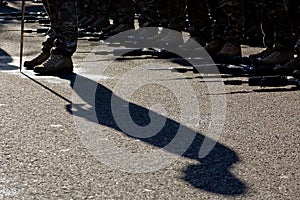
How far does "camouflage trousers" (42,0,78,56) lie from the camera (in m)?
8.93

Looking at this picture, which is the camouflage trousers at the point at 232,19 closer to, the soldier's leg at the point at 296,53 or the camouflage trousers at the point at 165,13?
the soldier's leg at the point at 296,53

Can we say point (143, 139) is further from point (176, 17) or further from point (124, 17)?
point (124, 17)

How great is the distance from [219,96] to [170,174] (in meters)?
2.77

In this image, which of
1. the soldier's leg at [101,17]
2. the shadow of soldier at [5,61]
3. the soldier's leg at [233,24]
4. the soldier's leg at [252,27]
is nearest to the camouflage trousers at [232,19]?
the soldier's leg at [233,24]

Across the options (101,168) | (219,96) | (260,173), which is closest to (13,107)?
(219,96)

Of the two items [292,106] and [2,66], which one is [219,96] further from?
[2,66]

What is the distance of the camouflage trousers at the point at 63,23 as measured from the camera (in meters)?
8.93

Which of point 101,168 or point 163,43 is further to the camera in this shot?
point 163,43

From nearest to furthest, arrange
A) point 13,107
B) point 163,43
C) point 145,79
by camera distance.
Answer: point 13,107 → point 145,79 → point 163,43

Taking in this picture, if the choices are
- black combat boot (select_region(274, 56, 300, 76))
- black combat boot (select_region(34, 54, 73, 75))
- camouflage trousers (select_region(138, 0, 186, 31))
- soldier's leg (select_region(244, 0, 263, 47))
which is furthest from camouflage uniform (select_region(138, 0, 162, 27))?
black combat boot (select_region(274, 56, 300, 76))

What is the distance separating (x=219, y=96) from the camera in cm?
724

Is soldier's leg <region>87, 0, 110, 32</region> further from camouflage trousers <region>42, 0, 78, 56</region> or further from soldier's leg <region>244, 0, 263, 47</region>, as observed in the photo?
camouflage trousers <region>42, 0, 78, 56</region>

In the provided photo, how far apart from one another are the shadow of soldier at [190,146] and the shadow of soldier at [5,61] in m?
1.68

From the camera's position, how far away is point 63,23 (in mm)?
8977
